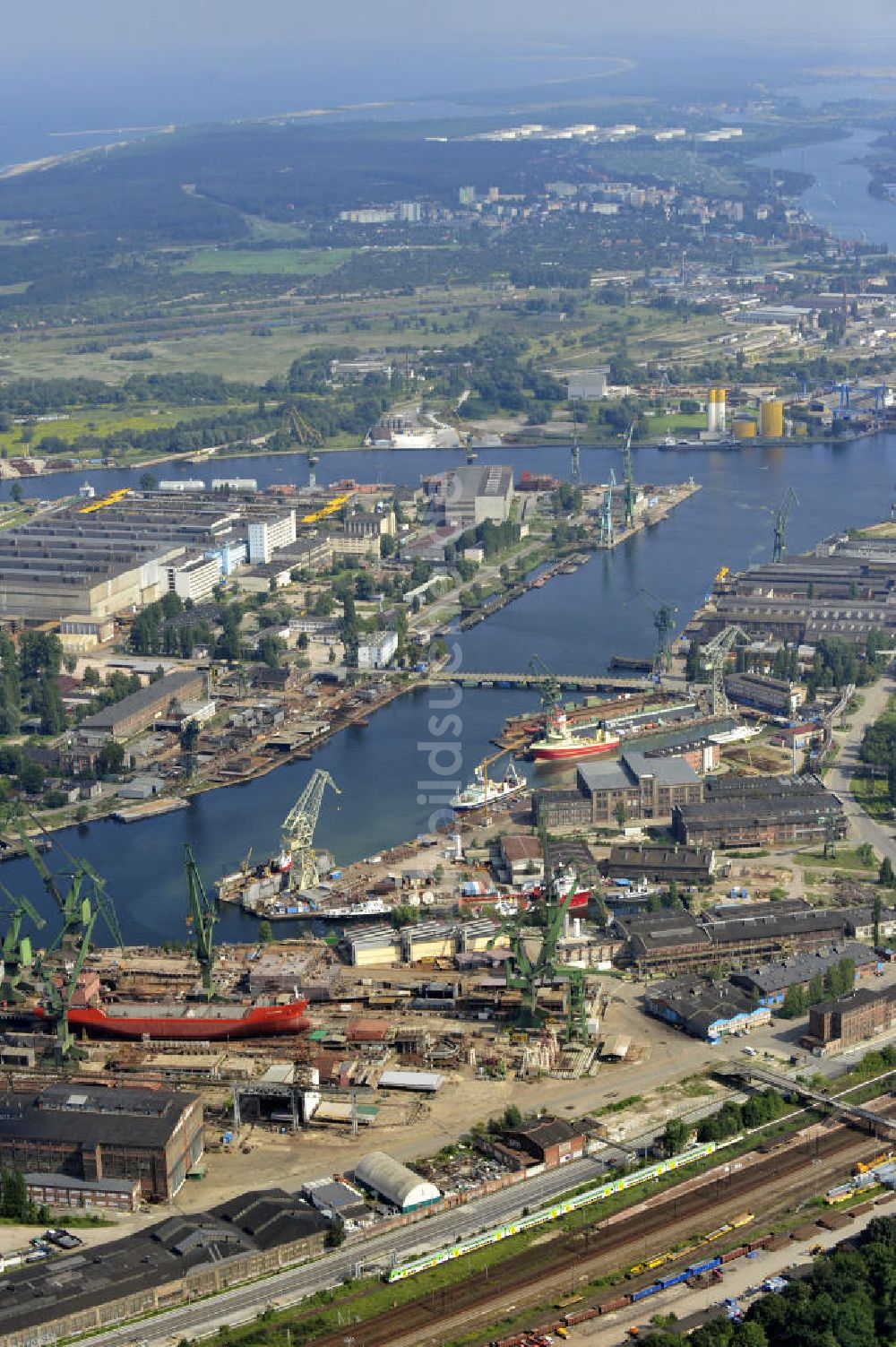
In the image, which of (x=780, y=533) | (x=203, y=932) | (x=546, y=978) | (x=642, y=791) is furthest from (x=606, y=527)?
(x=203, y=932)

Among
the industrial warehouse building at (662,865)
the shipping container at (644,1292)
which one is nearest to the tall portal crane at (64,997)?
the industrial warehouse building at (662,865)

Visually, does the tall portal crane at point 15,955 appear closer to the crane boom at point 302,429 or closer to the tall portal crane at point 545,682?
the tall portal crane at point 545,682

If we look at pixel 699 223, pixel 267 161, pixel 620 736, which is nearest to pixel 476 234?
pixel 699 223

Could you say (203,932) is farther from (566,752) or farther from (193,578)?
(193,578)

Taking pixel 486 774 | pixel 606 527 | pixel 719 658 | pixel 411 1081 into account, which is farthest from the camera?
pixel 606 527

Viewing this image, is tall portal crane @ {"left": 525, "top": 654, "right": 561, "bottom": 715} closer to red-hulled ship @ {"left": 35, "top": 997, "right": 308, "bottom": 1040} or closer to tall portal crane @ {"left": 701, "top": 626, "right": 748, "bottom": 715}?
tall portal crane @ {"left": 701, "top": 626, "right": 748, "bottom": 715}
